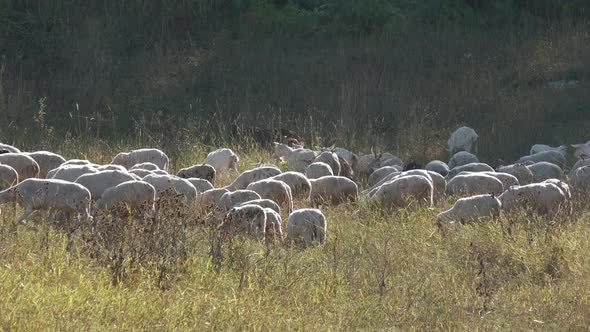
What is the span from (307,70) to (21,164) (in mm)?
10905

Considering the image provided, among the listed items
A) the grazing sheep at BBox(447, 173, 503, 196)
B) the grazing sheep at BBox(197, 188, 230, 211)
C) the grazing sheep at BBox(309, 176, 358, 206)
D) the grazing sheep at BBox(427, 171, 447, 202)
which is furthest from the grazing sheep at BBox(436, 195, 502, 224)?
the grazing sheep at BBox(197, 188, 230, 211)

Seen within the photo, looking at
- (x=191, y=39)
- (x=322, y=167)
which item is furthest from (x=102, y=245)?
(x=191, y=39)

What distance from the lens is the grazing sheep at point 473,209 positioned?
9.73 metres

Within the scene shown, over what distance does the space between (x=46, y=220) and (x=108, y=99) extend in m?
11.9

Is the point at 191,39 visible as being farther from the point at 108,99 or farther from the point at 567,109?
the point at 567,109

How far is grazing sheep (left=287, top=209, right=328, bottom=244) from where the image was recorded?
930cm

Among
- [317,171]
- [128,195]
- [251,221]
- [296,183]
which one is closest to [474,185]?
[296,183]

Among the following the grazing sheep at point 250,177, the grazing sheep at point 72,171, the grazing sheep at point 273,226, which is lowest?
the grazing sheep at point 250,177

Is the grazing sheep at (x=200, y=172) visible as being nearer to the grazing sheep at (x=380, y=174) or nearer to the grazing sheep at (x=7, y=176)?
the grazing sheep at (x=380, y=174)

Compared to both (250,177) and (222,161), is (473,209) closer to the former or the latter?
(250,177)

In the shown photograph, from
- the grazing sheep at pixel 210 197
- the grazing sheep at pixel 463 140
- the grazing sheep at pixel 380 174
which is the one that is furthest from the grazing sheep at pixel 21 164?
the grazing sheep at pixel 463 140

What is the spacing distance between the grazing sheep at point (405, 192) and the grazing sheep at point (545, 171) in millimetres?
2025

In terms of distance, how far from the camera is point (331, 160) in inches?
519

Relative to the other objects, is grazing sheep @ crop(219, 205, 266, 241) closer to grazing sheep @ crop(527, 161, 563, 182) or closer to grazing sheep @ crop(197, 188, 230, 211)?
grazing sheep @ crop(197, 188, 230, 211)
